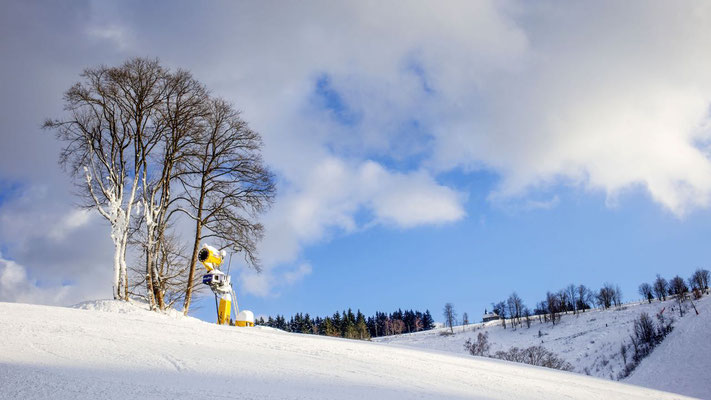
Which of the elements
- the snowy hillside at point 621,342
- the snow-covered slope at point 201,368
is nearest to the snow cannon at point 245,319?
the snow-covered slope at point 201,368

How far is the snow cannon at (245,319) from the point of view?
14.1 m

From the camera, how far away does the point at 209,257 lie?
581 inches

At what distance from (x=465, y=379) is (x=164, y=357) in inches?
186

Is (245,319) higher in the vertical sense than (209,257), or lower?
lower

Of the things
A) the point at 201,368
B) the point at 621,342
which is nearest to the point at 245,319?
the point at 201,368

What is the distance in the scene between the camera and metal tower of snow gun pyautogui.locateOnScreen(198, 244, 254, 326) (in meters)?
14.5

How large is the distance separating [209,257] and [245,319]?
2540 millimetres

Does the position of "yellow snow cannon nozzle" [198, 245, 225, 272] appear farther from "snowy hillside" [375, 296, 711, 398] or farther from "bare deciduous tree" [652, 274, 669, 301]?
"bare deciduous tree" [652, 274, 669, 301]

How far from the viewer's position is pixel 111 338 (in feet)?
23.1

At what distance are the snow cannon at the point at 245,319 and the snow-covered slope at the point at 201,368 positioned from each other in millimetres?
5095

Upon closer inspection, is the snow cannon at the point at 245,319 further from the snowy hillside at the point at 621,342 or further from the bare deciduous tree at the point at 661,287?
the bare deciduous tree at the point at 661,287

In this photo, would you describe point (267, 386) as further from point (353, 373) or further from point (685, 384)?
point (685, 384)

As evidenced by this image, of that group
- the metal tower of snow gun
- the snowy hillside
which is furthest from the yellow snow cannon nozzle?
the snowy hillside

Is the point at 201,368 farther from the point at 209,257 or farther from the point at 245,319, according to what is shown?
the point at 209,257
